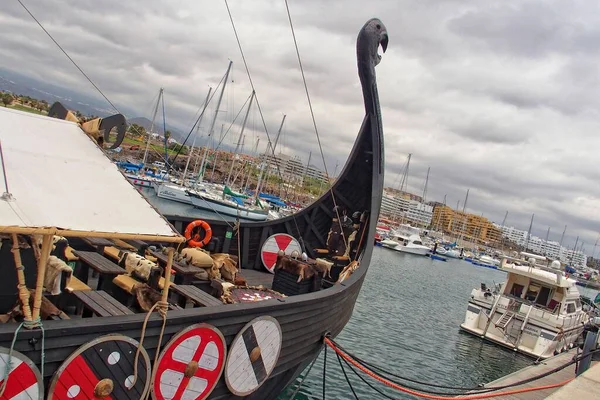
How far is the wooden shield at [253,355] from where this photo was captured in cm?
506

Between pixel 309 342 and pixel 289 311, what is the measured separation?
121 centimetres

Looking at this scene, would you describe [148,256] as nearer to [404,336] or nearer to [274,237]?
[274,237]

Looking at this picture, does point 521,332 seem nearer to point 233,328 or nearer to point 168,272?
point 233,328

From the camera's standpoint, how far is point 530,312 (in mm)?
18922

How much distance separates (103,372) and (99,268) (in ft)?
5.90

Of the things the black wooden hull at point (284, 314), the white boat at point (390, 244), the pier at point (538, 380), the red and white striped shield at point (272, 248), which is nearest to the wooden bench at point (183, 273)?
the black wooden hull at point (284, 314)

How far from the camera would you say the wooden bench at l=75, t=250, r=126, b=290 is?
534 centimetres

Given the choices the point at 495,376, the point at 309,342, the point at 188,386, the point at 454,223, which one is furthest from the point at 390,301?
the point at 454,223

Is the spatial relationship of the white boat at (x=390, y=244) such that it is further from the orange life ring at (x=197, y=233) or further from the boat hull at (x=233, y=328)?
the boat hull at (x=233, y=328)

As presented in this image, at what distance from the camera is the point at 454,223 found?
173125 millimetres

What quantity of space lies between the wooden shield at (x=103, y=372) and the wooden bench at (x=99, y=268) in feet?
5.26

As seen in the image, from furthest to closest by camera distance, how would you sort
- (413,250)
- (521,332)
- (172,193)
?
(413,250) → (172,193) → (521,332)

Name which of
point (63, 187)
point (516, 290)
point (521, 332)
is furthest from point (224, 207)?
point (63, 187)

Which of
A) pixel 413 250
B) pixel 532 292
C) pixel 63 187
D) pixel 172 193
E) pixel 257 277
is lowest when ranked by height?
pixel 413 250
